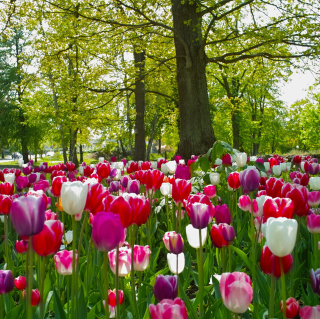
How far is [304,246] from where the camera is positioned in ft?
8.68

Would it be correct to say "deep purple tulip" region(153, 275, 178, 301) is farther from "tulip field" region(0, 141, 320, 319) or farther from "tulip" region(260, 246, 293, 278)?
"tulip" region(260, 246, 293, 278)

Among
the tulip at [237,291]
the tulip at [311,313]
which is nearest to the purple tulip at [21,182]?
the tulip at [237,291]

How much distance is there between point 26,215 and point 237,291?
676mm

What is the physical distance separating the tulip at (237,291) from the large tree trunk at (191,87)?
748cm

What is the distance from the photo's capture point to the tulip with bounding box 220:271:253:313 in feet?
3.37

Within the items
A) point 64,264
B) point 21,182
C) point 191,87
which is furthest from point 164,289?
point 191,87

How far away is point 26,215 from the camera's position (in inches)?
40.6

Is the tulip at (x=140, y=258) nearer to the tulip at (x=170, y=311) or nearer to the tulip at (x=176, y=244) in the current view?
the tulip at (x=176, y=244)

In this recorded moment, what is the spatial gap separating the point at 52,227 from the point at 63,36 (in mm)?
8902

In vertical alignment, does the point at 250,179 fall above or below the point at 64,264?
above

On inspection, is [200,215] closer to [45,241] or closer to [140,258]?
[140,258]

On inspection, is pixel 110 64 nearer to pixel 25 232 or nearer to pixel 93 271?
pixel 93 271

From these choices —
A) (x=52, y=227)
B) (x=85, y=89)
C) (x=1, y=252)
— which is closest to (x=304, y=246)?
(x=52, y=227)

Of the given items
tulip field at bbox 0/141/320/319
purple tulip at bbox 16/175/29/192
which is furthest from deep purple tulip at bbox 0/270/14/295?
purple tulip at bbox 16/175/29/192
